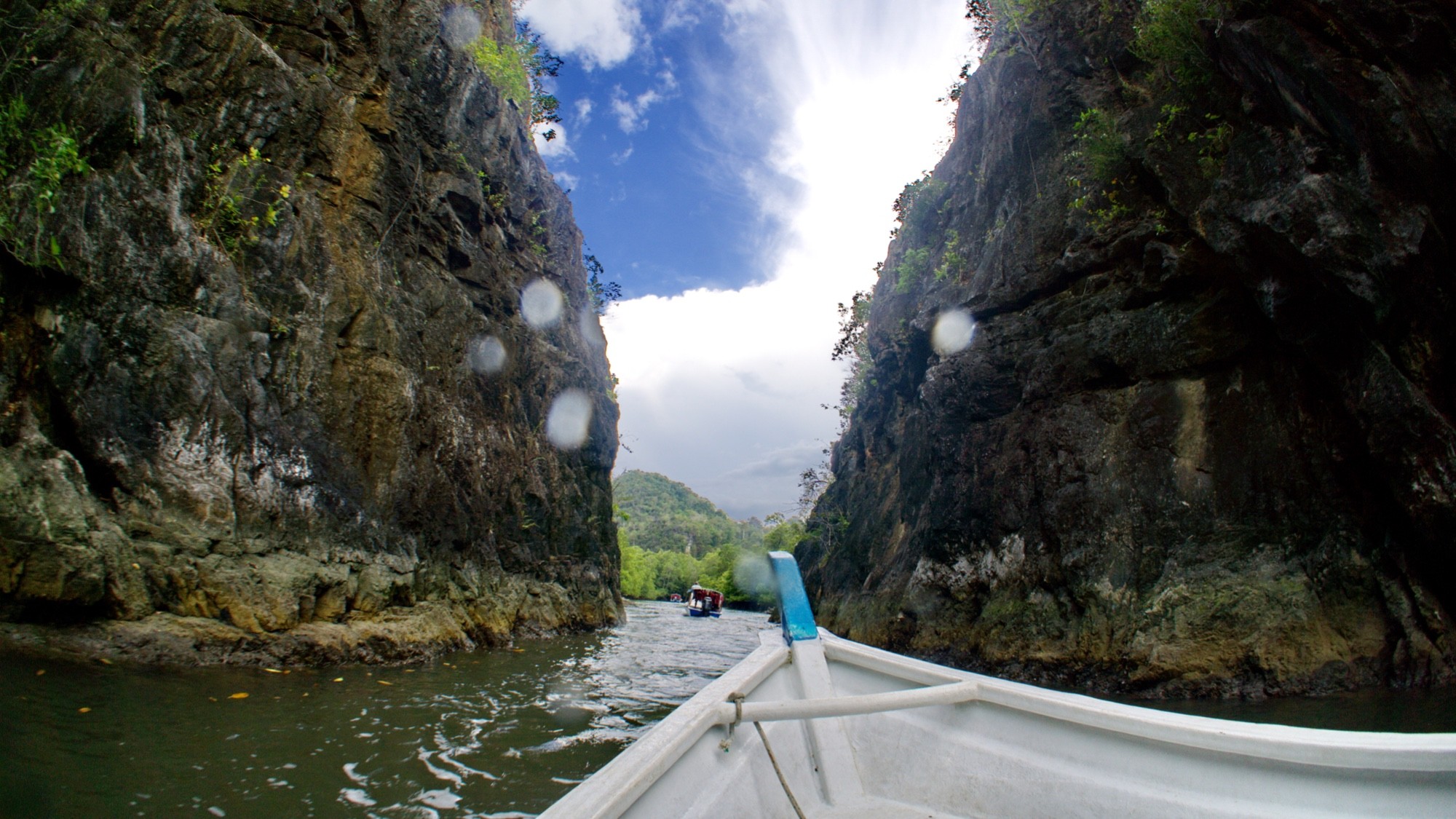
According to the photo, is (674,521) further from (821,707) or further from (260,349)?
(821,707)

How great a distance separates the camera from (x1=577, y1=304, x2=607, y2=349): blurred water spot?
67.4ft

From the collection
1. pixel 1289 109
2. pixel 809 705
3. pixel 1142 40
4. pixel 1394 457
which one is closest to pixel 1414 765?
pixel 809 705

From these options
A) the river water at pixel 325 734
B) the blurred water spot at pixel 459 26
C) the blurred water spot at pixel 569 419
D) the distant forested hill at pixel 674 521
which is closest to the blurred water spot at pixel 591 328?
the blurred water spot at pixel 569 419

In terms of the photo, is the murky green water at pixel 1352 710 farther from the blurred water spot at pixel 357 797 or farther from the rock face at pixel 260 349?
the rock face at pixel 260 349

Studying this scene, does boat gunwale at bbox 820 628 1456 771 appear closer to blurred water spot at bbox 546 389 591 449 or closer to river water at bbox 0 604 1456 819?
river water at bbox 0 604 1456 819

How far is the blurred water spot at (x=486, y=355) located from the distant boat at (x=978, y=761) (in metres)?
11.0

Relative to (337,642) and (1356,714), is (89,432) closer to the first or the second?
(337,642)

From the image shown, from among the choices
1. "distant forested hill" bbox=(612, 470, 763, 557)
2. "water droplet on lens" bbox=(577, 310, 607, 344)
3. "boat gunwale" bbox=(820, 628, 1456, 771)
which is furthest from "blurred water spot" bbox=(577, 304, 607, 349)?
"distant forested hill" bbox=(612, 470, 763, 557)

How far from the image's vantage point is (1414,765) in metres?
1.71

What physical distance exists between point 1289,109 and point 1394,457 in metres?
4.11

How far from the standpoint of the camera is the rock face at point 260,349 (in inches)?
231

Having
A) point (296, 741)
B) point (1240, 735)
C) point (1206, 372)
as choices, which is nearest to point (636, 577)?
point (1206, 372)

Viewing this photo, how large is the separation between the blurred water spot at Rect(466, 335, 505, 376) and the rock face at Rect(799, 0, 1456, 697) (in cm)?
964

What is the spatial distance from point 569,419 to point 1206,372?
48.5ft
